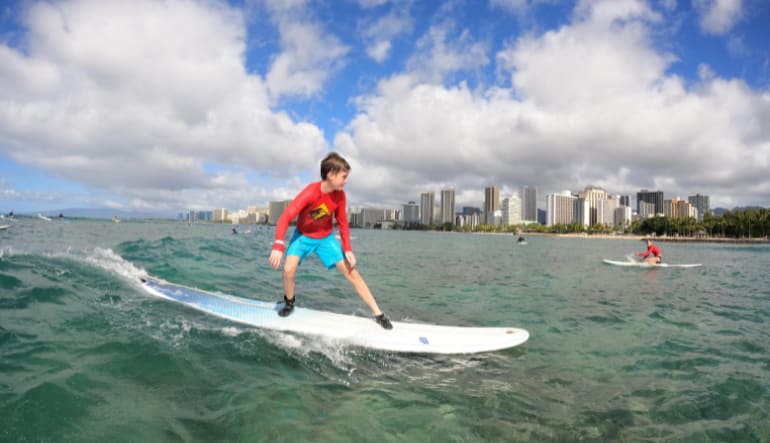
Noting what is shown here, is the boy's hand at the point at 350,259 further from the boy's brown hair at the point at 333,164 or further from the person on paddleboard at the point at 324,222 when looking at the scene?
the boy's brown hair at the point at 333,164

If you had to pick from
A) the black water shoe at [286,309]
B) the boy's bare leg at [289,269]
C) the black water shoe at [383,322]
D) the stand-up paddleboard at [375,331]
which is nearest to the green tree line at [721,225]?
the stand-up paddleboard at [375,331]

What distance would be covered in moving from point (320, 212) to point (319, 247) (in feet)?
2.09

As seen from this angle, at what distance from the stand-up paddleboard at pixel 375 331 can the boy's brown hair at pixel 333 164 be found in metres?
2.58

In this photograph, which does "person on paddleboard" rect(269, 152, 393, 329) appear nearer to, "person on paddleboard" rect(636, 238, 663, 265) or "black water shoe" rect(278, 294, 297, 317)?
"black water shoe" rect(278, 294, 297, 317)

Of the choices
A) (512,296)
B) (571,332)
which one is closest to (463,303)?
(512,296)

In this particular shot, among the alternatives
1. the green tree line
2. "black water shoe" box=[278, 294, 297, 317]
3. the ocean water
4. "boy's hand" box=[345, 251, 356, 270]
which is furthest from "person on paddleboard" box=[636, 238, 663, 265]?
the green tree line

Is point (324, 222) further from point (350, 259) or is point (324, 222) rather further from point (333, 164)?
point (333, 164)

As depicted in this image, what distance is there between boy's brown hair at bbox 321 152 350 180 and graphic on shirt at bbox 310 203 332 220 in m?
0.52

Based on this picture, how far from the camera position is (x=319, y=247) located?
652cm

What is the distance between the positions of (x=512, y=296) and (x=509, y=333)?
6.43 m

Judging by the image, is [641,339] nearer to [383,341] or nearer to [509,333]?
[509,333]

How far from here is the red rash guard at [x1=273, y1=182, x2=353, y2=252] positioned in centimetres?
614

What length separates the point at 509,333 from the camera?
6574 millimetres

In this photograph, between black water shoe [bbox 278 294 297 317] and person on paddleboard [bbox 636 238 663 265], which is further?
person on paddleboard [bbox 636 238 663 265]
